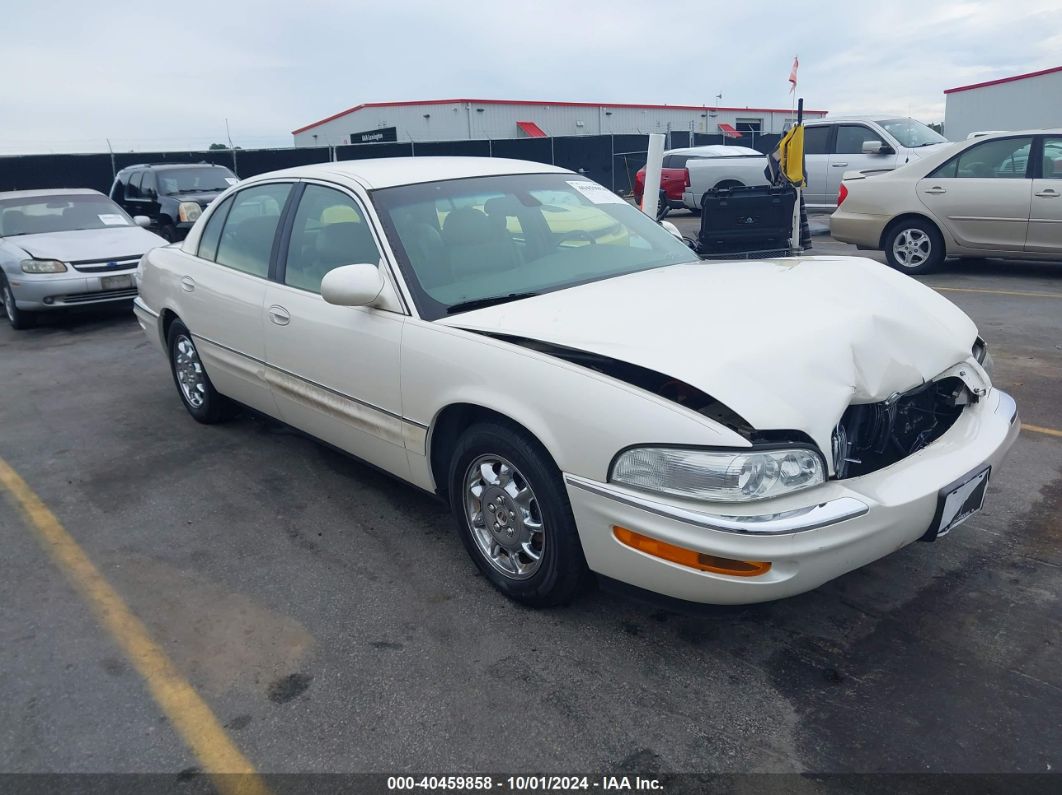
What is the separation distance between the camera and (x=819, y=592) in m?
3.21

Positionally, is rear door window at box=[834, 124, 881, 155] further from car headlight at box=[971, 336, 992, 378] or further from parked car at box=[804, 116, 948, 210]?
car headlight at box=[971, 336, 992, 378]

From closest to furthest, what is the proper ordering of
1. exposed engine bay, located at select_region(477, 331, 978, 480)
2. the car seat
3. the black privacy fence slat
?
1. exposed engine bay, located at select_region(477, 331, 978, 480)
2. the car seat
3. the black privacy fence slat

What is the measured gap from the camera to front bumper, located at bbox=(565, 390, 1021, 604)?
245cm

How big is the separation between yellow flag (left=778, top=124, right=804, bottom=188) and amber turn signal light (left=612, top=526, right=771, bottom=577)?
8402 mm

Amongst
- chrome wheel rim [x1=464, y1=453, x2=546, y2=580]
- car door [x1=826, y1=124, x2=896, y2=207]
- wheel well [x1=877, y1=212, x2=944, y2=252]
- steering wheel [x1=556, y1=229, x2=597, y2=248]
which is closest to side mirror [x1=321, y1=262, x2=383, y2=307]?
chrome wheel rim [x1=464, y1=453, x2=546, y2=580]

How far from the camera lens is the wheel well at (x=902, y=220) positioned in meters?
9.36

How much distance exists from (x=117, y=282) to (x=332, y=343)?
6242 mm

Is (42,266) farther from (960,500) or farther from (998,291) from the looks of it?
(998,291)

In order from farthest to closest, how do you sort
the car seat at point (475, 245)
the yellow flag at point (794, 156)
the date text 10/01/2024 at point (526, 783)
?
the yellow flag at point (794, 156) < the car seat at point (475, 245) < the date text 10/01/2024 at point (526, 783)

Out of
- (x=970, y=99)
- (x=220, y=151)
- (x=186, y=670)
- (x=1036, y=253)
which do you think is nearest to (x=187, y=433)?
(x=186, y=670)

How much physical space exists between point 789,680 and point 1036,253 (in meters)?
7.84

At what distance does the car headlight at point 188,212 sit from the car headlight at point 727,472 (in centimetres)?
1219

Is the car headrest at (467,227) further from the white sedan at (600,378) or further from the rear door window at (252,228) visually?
the rear door window at (252,228)

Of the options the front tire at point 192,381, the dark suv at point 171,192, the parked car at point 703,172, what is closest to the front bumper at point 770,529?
the front tire at point 192,381
